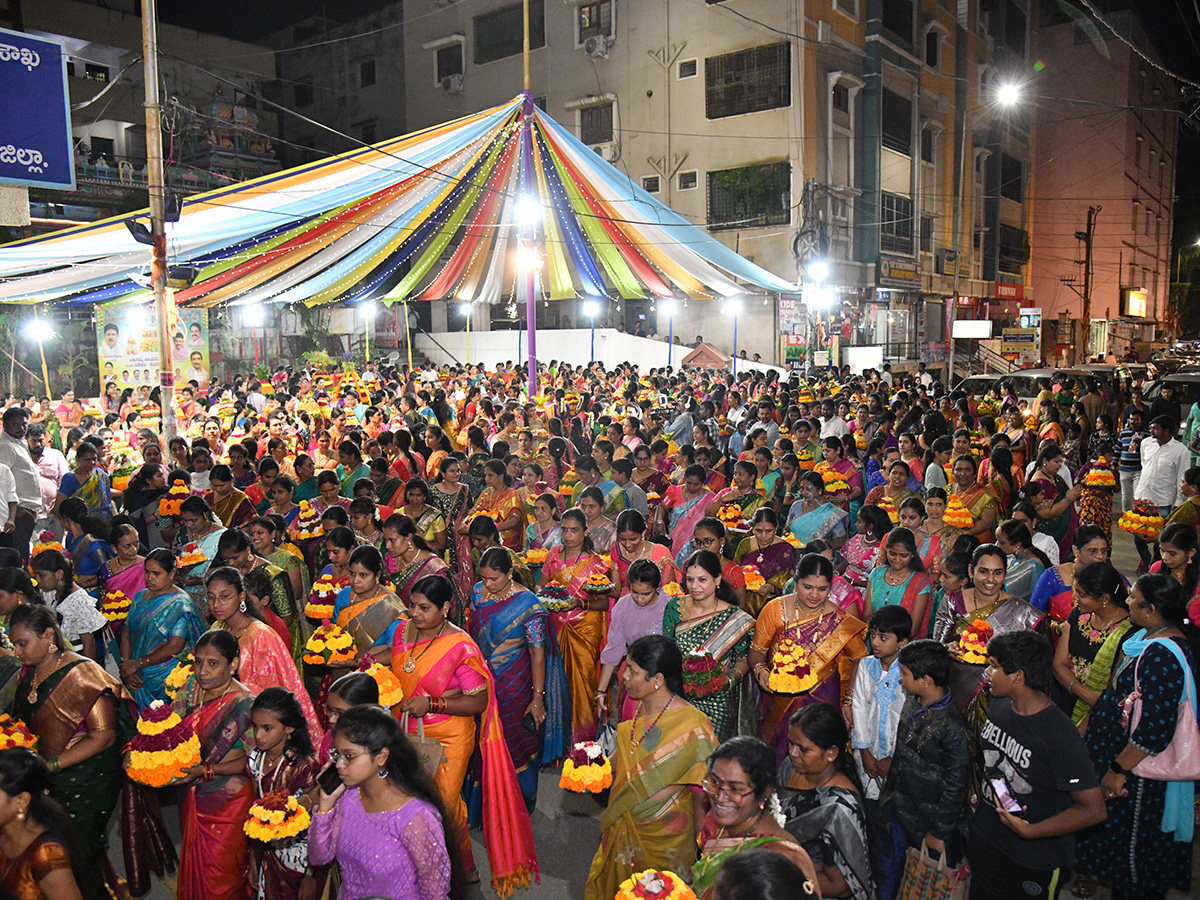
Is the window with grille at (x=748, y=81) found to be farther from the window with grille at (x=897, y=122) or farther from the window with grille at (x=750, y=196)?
the window with grille at (x=897, y=122)

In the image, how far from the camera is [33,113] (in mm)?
5172

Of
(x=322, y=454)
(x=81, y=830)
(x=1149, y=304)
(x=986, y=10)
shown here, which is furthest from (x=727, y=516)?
(x=1149, y=304)

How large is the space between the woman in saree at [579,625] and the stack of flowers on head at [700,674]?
1044 mm

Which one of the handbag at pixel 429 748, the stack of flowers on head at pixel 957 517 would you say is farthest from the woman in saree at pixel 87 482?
the stack of flowers on head at pixel 957 517

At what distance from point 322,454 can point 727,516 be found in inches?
183

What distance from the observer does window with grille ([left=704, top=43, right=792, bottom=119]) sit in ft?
72.6

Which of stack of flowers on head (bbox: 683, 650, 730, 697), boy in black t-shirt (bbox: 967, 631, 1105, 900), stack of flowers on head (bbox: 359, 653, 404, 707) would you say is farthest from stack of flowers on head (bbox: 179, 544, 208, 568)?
boy in black t-shirt (bbox: 967, 631, 1105, 900)

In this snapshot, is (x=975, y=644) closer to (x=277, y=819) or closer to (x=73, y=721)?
(x=277, y=819)

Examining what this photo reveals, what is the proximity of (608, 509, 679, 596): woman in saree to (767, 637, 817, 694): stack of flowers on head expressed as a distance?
4.38ft

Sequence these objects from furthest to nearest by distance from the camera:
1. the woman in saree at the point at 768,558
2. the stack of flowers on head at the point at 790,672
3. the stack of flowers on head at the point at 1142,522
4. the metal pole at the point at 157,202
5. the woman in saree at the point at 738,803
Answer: the metal pole at the point at 157,202 < the stack of flowers on head at the point at 1142,522 < the woman in saree at the point at 768,558 < the stack of flowers on head at the point at 790,672 < the woman in saree at the point at 738,803

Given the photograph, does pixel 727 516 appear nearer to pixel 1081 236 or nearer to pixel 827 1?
pixel 827 1

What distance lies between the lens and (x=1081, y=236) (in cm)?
3509

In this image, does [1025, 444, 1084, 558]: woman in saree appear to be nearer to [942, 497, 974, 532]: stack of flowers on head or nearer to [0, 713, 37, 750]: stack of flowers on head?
[942, 497, 974, 532]: stack of flowers on head

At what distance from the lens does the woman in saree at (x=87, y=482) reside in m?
6.75
